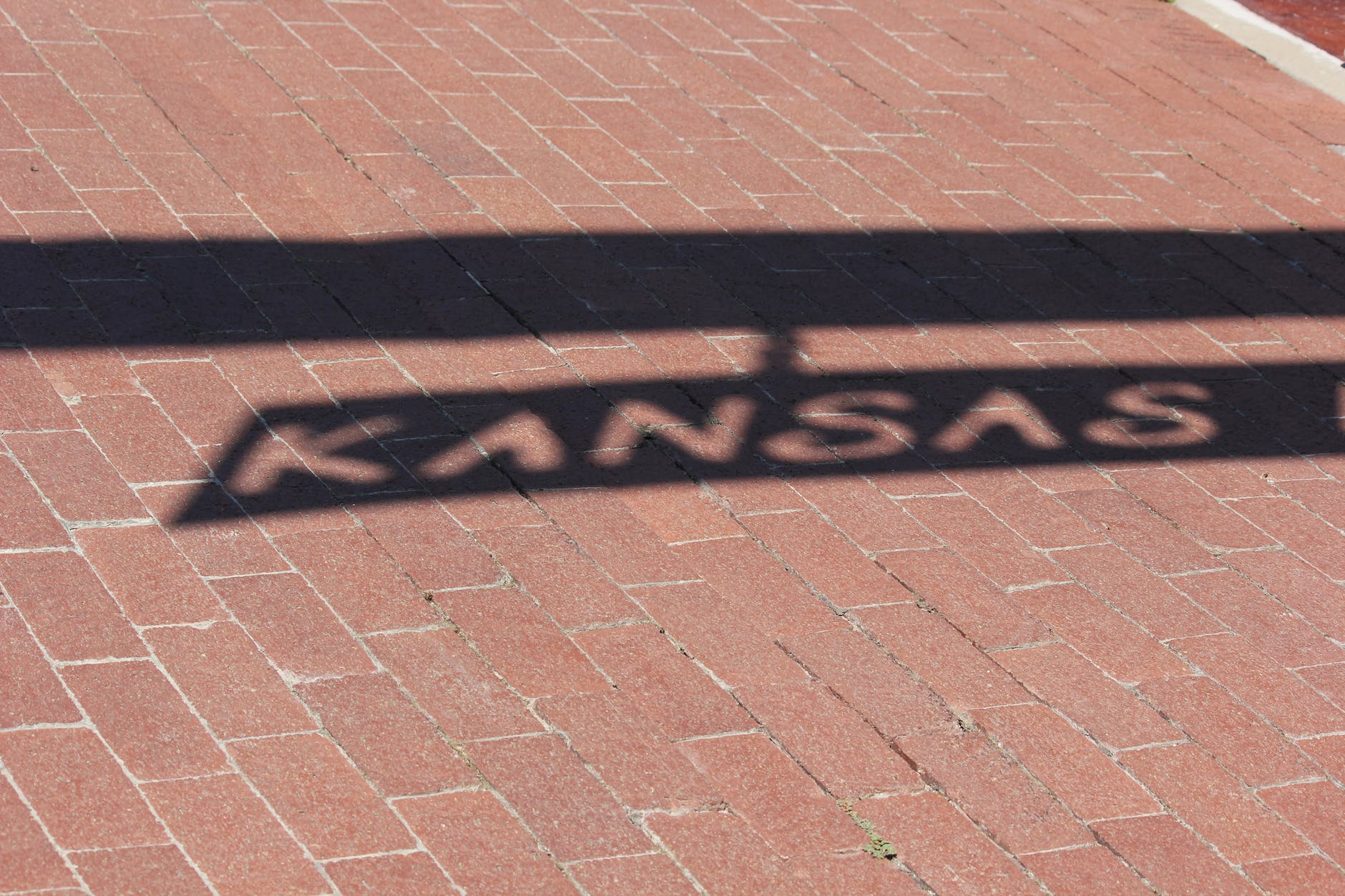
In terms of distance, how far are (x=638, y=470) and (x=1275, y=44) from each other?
4.89 metres

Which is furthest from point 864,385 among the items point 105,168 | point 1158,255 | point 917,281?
point 105,168

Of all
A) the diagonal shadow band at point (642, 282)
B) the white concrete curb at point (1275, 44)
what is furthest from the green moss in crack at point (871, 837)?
the white concrete curb at point (1275, 44)

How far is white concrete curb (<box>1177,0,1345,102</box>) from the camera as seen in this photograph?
6.91 meters

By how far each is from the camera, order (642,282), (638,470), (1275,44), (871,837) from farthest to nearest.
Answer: (1275,44)
(642,282)
(638,470)
(871,837)

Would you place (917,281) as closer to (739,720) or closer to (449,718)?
(739,720)

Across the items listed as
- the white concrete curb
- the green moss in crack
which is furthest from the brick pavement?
the white concrete curb

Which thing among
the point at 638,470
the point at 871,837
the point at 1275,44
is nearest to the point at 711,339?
the point at 638,470

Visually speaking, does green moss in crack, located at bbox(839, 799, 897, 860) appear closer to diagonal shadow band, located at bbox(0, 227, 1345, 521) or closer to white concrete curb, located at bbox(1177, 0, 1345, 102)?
diagonal shadow band, located at bbox(0, 227, 1345, 521)

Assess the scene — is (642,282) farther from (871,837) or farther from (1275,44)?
(1275,44)

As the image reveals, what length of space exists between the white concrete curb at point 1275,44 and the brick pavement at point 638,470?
0.86 m

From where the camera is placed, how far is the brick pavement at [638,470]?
2.94 metres

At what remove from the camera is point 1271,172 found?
608cm

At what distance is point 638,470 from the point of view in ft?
12.8

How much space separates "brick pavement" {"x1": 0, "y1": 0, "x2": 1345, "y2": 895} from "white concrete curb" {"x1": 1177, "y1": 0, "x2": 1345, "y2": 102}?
863mm
